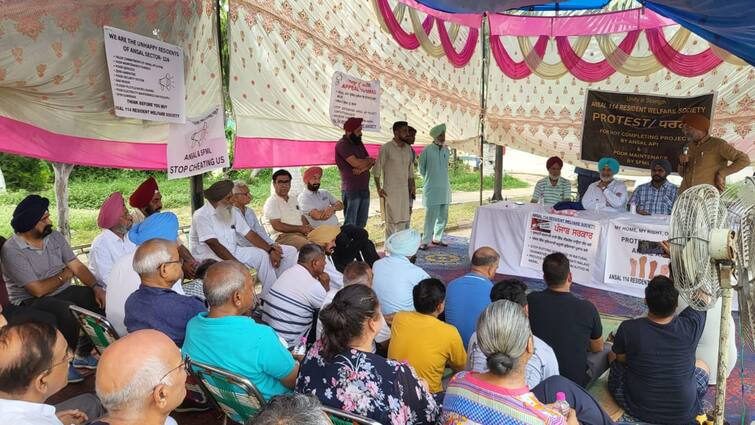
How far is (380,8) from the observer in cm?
611

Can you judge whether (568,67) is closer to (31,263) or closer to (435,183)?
(435,183)

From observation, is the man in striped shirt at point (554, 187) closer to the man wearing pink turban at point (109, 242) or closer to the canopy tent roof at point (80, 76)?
the canopy tent roof at point (80, 76)

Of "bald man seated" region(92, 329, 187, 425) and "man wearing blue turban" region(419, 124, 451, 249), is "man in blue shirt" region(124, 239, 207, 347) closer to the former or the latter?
"bald man seated" region(92, 329, 187, 425)

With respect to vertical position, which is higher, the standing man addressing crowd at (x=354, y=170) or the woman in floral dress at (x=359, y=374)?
the standing man addressing crowd at (x=354, y=170)

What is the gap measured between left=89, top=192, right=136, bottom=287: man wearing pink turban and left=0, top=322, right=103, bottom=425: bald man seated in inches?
82.7

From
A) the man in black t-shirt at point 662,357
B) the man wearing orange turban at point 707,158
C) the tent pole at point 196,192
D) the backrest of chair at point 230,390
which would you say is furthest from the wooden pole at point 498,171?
the backrest of chair at point 230,390

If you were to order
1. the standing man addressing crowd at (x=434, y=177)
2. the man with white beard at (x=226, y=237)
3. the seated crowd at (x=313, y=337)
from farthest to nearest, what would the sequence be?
the standing man addressing crowd at (x=434, y=177), the man with white beard at (x=226, y=237), the seated crowd at (x=313, y=337)

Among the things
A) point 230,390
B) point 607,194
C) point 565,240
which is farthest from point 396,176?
point 230,390

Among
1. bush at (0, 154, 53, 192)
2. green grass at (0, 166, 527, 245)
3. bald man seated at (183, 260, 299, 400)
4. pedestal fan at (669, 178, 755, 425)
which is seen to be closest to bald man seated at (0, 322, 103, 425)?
bald man seated at (183, 260, 299, 400)

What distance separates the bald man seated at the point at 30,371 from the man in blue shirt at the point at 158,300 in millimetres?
860

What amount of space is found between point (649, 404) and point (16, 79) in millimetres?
3675

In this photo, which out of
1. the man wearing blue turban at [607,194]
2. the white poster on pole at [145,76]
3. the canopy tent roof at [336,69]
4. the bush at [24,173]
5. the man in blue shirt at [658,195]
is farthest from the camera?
the bush at [24,173]

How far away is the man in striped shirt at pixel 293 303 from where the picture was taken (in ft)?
10.2

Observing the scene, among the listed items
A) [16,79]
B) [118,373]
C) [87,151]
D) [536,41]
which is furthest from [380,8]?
[118,373]
